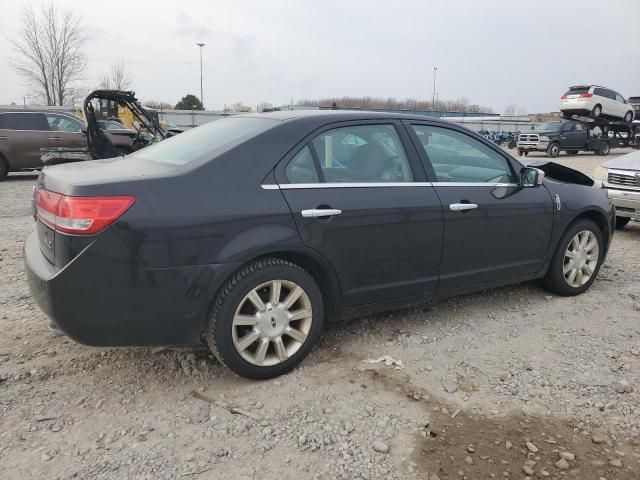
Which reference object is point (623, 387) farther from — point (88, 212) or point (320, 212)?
point (88, 212)

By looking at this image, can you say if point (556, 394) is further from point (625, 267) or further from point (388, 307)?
point (625, 267)

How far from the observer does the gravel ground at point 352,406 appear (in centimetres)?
237

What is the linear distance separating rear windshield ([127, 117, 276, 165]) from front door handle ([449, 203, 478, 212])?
1363 millimetres

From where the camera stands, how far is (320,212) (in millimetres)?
3045

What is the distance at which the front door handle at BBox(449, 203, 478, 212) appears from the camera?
3605mm

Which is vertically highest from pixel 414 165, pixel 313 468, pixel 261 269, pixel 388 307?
pixel 414 165

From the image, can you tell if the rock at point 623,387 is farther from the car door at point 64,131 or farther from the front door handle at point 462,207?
the car door at point 64,131

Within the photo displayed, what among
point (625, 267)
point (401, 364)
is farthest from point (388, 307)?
point (625, 267)

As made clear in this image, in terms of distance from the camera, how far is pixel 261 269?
2.88 m

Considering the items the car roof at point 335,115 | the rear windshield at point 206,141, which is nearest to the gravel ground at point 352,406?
the rear windshield at point 206,141

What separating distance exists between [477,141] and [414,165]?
30.4 inches

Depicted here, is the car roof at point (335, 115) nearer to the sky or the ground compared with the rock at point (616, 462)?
nearer to the sky

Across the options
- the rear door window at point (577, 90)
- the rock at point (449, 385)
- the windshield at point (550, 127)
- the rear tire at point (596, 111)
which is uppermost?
the rear door window at point (577, 90)

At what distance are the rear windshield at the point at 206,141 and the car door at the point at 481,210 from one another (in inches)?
45.4
